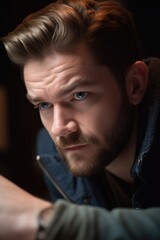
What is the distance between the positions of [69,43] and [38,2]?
3.62ft

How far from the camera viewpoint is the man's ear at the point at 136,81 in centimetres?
120

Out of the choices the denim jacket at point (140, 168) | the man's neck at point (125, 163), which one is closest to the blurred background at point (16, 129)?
the denim jacket at point (140, 168)

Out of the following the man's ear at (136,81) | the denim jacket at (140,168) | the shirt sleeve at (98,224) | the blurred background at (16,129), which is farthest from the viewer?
the blurred background at (16,129)

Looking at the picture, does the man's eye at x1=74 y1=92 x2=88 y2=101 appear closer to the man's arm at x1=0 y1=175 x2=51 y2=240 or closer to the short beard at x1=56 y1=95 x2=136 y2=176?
the short beard at x1=56 y1=95 x2=136 y2=176

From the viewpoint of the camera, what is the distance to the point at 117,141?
120 cm

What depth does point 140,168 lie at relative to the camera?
105 centimetres

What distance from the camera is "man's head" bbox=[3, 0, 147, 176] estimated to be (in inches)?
43.2

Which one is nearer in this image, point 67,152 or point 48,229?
point 48,229

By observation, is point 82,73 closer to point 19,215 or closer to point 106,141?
point 106,141

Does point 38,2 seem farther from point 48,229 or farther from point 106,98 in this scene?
point 48,229

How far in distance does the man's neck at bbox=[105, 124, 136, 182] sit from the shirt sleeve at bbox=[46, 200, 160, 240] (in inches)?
19.8

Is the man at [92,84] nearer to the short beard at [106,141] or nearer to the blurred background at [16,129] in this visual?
the short beard at [106,141]

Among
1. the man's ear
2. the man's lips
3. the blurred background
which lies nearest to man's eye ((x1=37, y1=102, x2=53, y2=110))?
the man's lips

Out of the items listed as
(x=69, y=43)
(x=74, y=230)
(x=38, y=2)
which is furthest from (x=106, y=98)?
(x=38, y=2)
